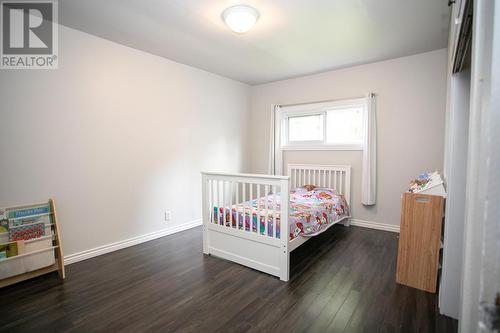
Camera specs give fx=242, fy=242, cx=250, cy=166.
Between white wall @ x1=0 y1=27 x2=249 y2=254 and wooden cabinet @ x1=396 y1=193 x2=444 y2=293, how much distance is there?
2834 mm

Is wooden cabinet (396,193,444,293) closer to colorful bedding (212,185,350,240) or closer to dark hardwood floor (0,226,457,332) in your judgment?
dark hardwood floor (0,226,457,332)

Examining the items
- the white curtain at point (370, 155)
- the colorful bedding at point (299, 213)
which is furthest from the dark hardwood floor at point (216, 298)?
the white curtain at point (370, 155)

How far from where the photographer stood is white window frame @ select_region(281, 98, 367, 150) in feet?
12.4

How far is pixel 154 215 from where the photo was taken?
3.29 meters

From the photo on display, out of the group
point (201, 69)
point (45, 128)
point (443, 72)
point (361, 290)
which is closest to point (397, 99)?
point (443, 72)

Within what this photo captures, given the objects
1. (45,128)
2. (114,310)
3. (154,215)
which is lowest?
(114,310)

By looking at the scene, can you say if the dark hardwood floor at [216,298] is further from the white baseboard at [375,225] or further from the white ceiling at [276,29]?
the white ceiling at [276,29]

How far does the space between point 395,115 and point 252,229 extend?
2.66 meters

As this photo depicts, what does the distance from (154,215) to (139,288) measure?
131cm

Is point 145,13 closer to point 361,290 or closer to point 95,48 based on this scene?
point 95,48

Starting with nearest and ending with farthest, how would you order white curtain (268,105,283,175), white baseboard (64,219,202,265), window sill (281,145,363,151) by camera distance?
white baseboard (64,219,202,265), window sill (281,145,363,151), white curtain (268,105,283,175)

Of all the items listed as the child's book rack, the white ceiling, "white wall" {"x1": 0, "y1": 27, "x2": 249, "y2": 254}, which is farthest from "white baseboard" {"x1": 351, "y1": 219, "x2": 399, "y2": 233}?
the child's book rack

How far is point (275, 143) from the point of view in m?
4.50

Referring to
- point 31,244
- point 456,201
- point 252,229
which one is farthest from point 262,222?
point 31,244
